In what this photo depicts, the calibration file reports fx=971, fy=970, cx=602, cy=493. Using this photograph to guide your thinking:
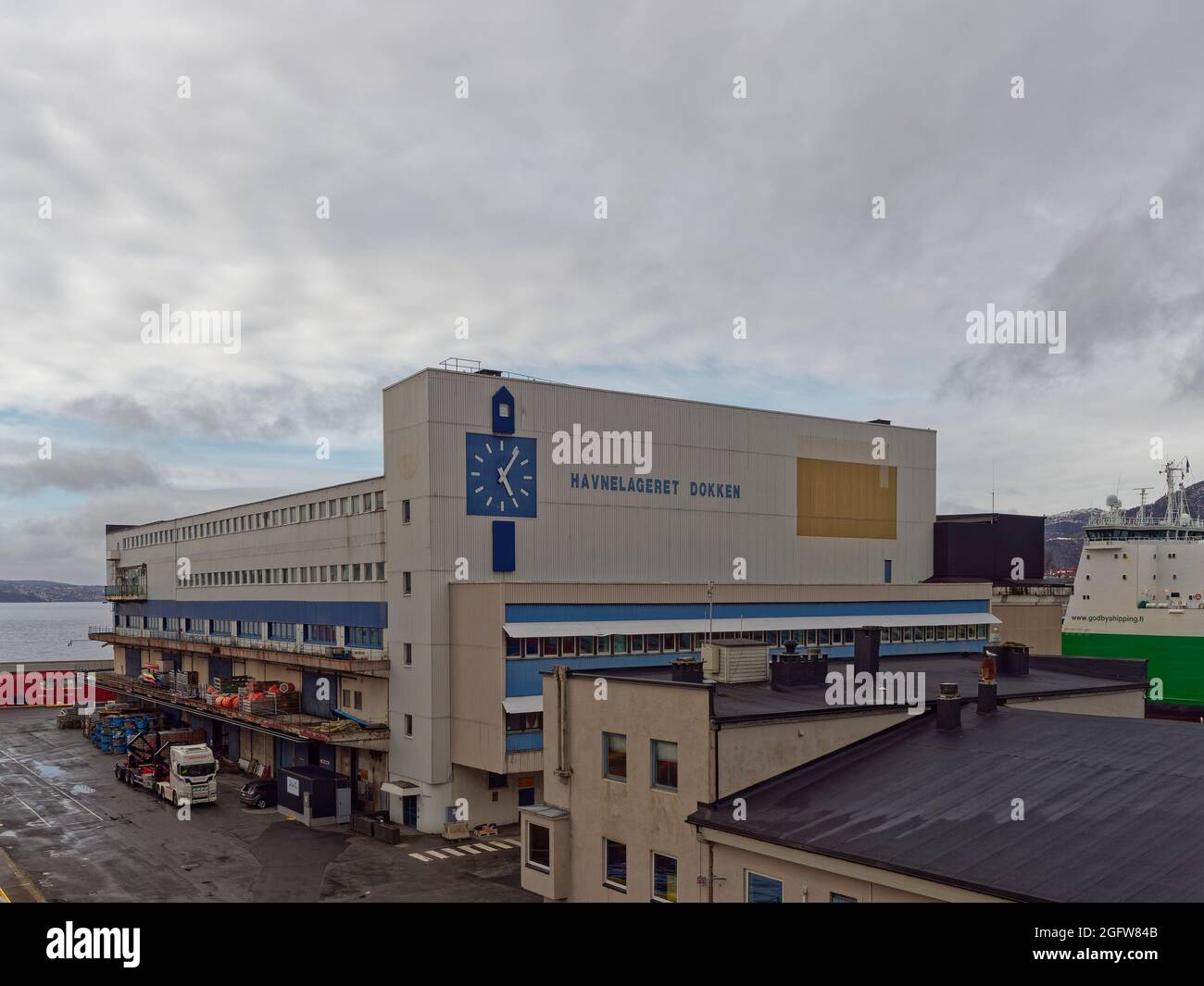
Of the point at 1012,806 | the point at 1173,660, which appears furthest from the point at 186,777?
the point at 1173,660

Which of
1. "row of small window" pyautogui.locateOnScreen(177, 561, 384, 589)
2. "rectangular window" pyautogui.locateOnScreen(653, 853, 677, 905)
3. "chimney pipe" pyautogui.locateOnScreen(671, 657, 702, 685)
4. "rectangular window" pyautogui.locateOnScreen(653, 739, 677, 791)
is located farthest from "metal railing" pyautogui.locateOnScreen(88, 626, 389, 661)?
"rectangular window" pyautogui.locateOnScreen(653, 853, 677, 905)

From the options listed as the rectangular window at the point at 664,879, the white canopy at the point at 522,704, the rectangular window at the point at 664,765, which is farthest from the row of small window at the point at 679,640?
the rectangular window at the point at 664,879

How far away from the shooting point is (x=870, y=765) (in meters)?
27.8

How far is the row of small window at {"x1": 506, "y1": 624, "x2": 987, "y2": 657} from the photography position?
48.8 m

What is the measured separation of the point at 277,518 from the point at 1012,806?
57.8m

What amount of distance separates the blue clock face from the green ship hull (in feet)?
174

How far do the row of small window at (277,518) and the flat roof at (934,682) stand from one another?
17.5 meters

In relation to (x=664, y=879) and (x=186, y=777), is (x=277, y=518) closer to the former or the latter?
(x=186, y=777)

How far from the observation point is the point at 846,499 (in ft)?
232

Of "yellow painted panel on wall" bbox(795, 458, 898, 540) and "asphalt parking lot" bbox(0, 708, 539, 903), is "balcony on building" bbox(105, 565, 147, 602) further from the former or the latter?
"yellow painted panel on wall" bbox(795, 458, 898, 540)

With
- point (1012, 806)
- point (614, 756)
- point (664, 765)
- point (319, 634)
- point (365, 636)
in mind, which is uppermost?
point (365, 636)

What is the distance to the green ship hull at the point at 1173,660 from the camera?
8412 cm

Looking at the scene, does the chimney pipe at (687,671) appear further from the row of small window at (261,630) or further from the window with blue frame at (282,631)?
the window with blue frame at (282,631)
